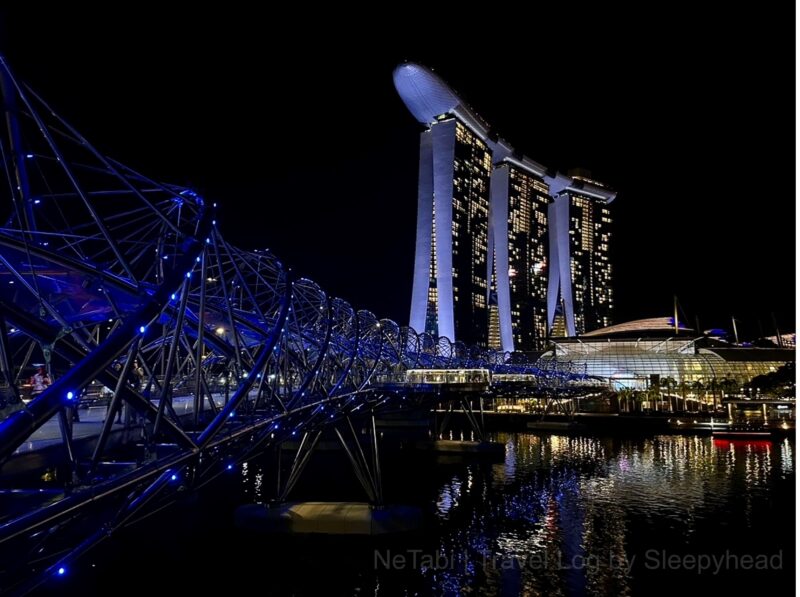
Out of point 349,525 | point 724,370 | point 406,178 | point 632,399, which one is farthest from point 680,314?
point 349,525

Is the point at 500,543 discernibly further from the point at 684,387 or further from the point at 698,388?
the point at 684,387

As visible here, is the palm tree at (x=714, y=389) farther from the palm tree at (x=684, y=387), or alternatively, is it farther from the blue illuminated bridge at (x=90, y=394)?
the blue illuminated bridge at (x=90, y=394)

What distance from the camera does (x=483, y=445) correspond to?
53.5 m

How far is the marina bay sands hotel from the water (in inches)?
2930

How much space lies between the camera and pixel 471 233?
5915 inches

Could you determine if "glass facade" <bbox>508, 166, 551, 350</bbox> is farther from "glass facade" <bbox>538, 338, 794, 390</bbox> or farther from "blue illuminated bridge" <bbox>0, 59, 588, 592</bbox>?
"blue illuminated bridge" <bbox>0, 59, 588, 592</bbox>

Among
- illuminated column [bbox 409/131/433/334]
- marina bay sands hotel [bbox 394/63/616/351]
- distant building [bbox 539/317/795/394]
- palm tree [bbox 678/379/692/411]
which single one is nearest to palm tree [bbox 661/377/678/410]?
distant building [bbox 539/317/795/394]

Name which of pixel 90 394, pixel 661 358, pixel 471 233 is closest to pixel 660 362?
pixel 661 358

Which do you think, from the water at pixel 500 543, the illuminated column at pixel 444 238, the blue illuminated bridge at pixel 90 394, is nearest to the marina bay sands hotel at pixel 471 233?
the illuminated column at pixel 444 238

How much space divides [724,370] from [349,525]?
9818 centimetres

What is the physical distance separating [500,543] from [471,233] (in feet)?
416

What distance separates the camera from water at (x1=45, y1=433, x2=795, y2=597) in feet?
72.6

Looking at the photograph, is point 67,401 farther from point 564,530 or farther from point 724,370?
point 724,370

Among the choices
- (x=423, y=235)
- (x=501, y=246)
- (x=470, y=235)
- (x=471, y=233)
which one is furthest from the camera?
(x=501, y=246)
